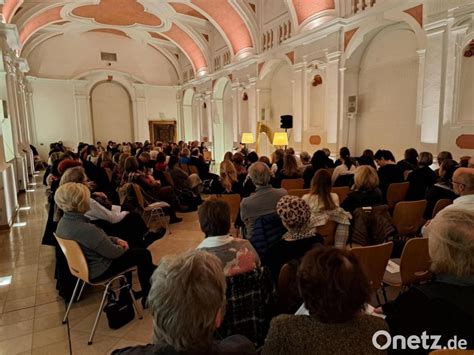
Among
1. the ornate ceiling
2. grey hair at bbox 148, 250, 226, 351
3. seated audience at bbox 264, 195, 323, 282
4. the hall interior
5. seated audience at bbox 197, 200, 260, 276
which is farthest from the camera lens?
the ornate ceiling

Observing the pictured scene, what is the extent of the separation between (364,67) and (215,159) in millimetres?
8639

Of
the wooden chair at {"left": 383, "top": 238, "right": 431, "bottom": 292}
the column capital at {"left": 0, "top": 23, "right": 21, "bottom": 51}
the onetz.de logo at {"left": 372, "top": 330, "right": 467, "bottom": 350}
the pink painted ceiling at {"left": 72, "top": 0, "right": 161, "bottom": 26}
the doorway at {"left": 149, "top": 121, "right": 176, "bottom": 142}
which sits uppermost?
the pink painted ceiling at {"left": 72, "top": 0, "right": 161, "bottom": 26}

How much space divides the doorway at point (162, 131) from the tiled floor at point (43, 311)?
13255 millimetres

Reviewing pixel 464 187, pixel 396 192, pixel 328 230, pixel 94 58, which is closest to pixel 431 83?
pixel 396 192

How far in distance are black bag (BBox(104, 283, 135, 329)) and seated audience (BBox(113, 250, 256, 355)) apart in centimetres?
180

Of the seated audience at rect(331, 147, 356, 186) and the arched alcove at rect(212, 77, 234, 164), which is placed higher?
the arched alcove at rect(212, 77, 234, 164)

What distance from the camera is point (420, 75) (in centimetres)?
579

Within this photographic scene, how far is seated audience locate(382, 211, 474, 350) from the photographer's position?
→ 3.74ft

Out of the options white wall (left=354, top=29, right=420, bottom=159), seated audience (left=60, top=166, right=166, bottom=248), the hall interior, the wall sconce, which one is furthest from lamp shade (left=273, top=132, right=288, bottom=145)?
seated audience (left=60, top=166, right=166, bottom=248)

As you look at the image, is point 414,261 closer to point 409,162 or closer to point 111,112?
point 409,162

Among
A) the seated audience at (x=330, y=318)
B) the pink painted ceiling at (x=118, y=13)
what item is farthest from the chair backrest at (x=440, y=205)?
the pink painted ceiling at (x=118, y=13)

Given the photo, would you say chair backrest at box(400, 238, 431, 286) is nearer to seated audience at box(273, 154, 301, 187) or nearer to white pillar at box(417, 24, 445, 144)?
seated audience at box(273, 154, 301, 187)

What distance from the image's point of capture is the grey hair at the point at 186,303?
0.96 meters

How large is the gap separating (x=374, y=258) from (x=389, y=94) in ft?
19.7
